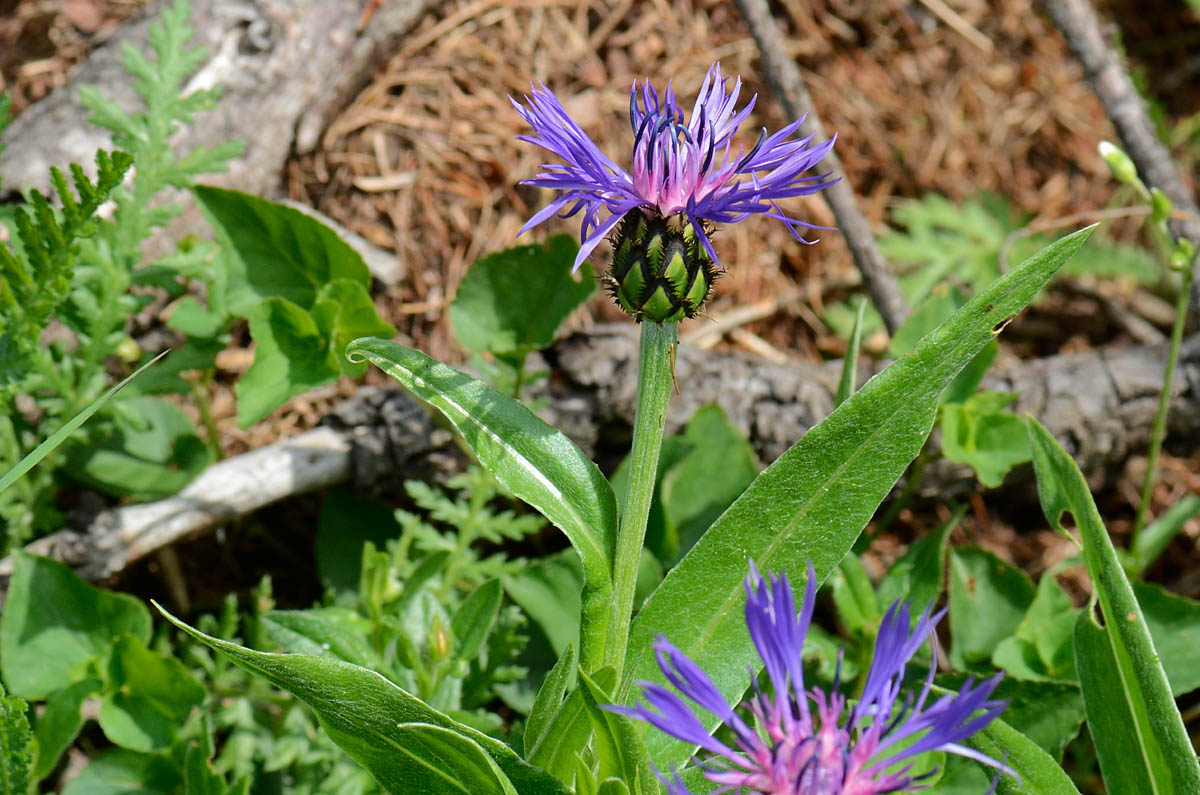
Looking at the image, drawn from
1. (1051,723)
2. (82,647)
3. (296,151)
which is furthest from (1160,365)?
(82,647)

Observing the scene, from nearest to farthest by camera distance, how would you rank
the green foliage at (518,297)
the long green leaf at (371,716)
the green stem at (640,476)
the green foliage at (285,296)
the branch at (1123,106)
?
the long green leaf at (371,716), the green stem at (640,476), the green foliage at (285,296), the green foliage at (518,297), the branch at (1123,106)

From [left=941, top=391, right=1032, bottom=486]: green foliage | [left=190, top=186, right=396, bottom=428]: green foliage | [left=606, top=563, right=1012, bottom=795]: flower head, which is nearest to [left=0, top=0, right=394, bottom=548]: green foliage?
[left=190, top=186, right=396, bottom=428]: green foliage

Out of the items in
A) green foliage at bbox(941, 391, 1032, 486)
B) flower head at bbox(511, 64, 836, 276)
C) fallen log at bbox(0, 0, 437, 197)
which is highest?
fallen log at bbox(0, 0, 437, 197)

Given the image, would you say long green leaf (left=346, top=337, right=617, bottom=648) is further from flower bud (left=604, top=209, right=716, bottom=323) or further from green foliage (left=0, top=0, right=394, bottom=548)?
green foliage (left=0, top=0, right=394, bottom=548)

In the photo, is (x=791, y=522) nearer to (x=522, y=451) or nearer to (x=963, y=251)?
(x=522, y=451)

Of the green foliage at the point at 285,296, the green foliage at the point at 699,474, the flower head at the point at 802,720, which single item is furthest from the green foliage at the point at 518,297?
the flower head at the point at 802,720

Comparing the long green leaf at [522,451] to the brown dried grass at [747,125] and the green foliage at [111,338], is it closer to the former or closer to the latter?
the green foliage at [111,338]
